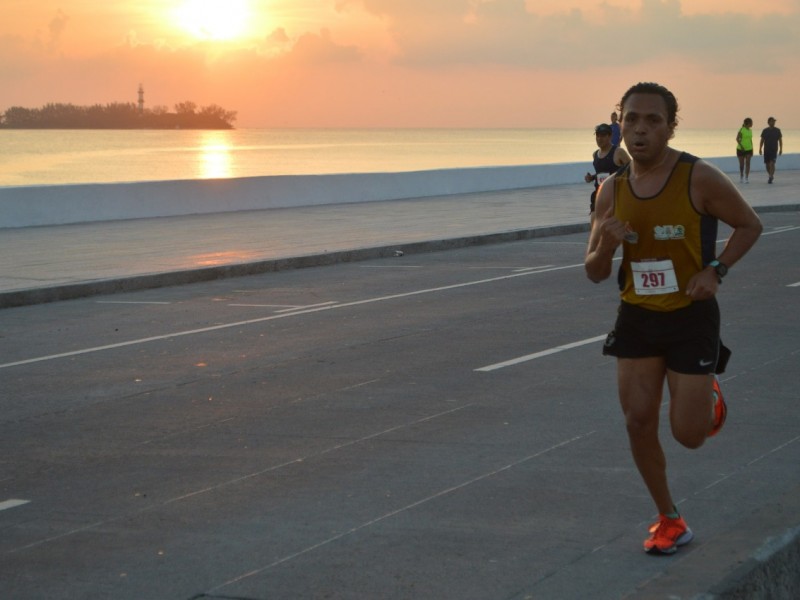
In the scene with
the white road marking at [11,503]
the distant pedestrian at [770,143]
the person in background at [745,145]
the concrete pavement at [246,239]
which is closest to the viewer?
the white road marking at [11,503]

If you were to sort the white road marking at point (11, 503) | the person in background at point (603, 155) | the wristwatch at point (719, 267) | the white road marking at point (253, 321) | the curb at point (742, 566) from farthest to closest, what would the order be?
the person in background at point (603, 155) < the white road marking at point (253, 321) < the white road marking at point (11, 503) < the wristwatch at point (719, 267) < the curb at point (742, 566)

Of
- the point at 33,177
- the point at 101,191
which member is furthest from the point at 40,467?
the point at 33,177

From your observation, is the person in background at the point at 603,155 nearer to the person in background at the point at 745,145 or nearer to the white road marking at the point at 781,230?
the white road marking at the point at 781,230

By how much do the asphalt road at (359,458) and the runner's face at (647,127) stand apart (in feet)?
4.95

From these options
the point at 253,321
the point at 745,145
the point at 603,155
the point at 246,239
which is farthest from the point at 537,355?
the point at 745,145

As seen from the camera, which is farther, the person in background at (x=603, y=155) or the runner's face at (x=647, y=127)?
the person in background at (x=603, y=155)

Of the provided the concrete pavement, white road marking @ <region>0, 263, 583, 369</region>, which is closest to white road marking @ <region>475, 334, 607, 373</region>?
white road marking @ <region>0, 263, 583, 369</region>

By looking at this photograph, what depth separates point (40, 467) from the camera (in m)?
7.49

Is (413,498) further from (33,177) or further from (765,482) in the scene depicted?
(33,177)

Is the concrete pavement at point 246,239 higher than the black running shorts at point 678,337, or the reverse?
the black running shorts at point 678,337

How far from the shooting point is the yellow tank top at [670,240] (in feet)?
18.0

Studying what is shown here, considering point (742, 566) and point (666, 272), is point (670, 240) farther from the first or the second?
point (742, 566)

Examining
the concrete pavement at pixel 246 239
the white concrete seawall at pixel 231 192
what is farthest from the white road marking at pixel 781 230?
the white concrete seawall at pixel 231 192

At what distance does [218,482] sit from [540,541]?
1880 millimetres
